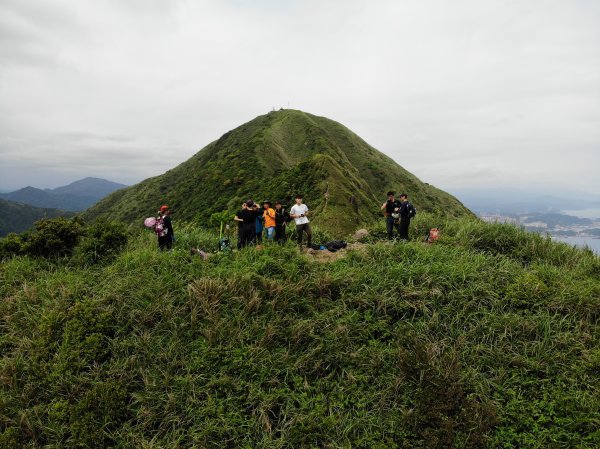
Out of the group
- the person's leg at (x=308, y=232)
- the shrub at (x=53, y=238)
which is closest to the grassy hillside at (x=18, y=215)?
the shrub at (x=53, y=238)

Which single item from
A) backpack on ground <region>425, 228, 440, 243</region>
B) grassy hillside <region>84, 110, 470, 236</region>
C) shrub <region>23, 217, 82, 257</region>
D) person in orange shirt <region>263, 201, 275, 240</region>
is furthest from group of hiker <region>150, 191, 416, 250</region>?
grassy hillside <region>84, 110, 470, 236</region>

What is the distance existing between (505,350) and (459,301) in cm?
125

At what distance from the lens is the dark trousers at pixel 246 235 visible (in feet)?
31.0

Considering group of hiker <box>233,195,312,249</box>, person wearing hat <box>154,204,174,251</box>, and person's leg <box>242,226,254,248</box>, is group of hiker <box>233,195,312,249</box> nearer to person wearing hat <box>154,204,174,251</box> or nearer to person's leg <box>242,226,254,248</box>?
person's leg <box>242,226,254,248</box>

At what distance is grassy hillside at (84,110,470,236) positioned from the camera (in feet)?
107

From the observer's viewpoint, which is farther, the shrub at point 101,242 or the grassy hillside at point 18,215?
the grassy hillside at point 18,215

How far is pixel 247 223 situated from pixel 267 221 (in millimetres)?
746

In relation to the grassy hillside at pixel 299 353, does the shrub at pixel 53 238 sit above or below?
above

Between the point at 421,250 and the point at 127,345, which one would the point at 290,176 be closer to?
the point at 421,250

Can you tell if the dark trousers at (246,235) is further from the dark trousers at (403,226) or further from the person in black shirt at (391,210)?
the dark trousers at (403,226)

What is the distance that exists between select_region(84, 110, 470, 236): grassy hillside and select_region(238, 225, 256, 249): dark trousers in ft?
49.8

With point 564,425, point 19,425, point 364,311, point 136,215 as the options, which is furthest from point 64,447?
point 136,215

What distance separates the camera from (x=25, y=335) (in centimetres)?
629

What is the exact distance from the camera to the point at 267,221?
9953 mm
